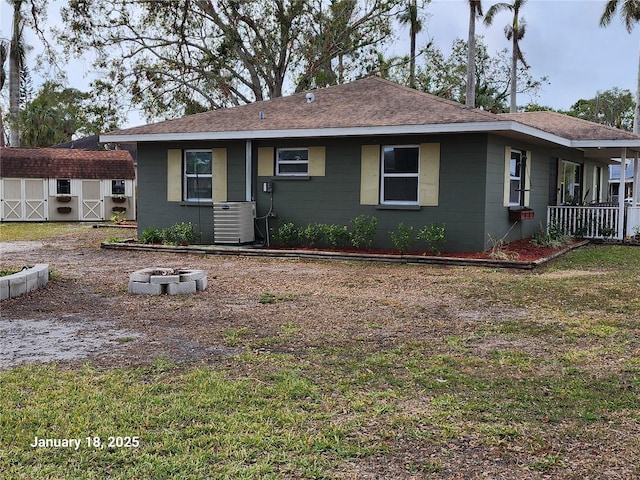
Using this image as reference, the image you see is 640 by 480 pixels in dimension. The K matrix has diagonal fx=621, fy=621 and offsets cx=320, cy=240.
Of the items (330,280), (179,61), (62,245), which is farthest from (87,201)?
(330,280)

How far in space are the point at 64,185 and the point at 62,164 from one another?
901 mm

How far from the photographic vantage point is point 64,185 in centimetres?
2617

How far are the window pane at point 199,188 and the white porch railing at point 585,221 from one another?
844cm

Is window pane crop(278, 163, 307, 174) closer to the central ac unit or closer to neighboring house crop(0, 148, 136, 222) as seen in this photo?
the central ac unit

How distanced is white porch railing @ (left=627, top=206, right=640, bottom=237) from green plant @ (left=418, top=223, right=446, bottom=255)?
5793 mm

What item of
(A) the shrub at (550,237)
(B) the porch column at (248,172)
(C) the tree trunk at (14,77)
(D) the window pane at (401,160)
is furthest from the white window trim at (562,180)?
(C) the tree trunk at (14,77)

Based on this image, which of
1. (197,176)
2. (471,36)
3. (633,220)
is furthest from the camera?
(471,36)

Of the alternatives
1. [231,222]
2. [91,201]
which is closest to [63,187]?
[91,201]

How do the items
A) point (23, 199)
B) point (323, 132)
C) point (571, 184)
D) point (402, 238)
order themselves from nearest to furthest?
point (402, 238) < point (323, 132) < point (571, 184) < point (23, 199)

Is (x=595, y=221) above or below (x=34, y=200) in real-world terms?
below

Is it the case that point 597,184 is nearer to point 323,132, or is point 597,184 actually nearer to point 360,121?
point 360,121

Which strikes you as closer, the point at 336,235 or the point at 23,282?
the point at 23,282

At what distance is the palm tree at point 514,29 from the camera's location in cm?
3184

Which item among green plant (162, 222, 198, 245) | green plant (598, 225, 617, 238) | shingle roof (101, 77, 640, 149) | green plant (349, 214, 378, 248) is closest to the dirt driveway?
green plant (349, 214, 378, 248)
